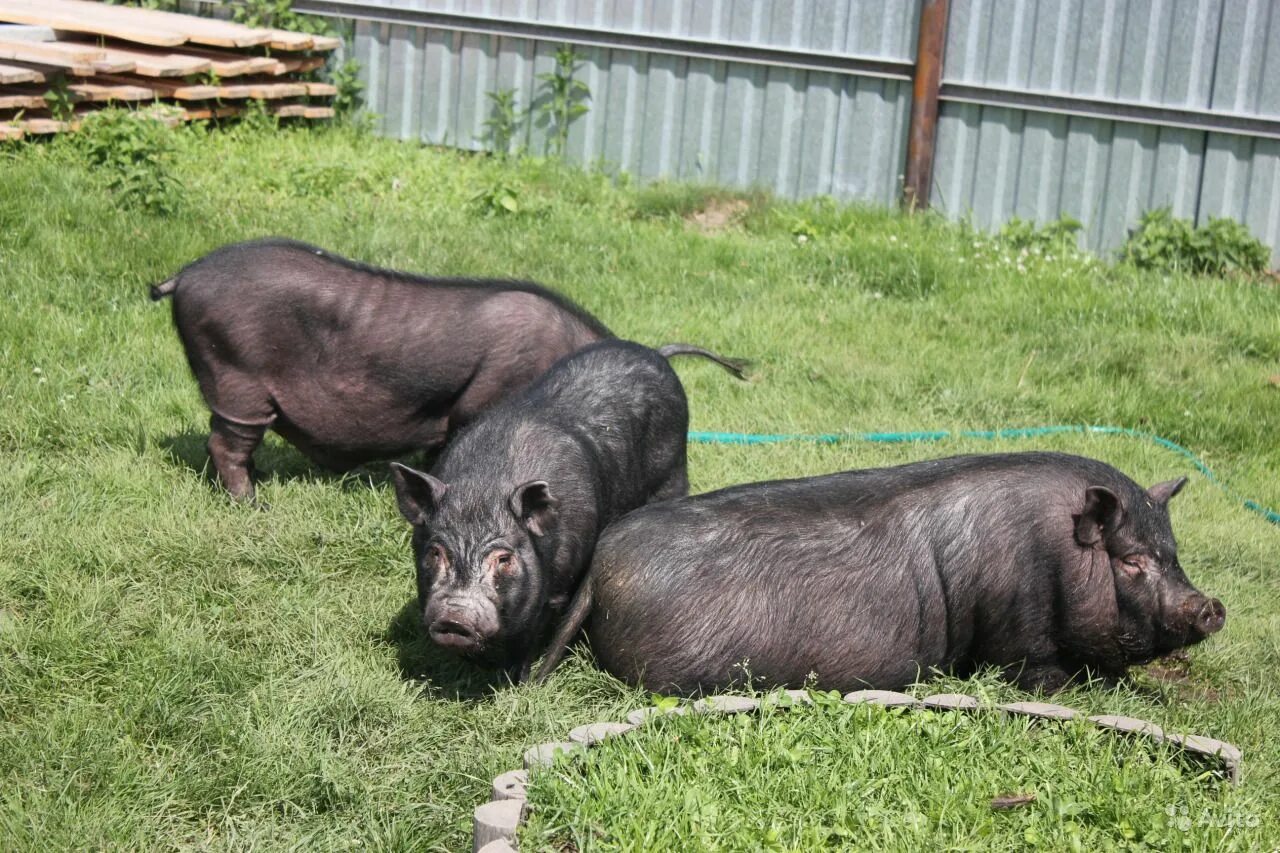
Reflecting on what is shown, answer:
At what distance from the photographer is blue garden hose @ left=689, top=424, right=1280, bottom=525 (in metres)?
6.98

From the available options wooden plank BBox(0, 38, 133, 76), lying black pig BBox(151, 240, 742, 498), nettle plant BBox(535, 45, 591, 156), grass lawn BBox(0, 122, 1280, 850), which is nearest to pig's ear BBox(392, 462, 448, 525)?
grass lawn BBox(0, 122, 1280, 850)

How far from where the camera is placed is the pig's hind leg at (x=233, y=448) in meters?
6.05

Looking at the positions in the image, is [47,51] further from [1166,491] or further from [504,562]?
[1166,491]

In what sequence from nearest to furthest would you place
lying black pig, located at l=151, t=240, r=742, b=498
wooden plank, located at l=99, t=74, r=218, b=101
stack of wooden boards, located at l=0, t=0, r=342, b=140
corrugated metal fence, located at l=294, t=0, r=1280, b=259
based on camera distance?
lying black pig, located at l=151, t=240, r=742, b=498 → corrugated metal fence, located at l=294, t=0, r=1280, b=259 → stack of wooden boards, located at l=0, t=0, r=342, b=140 → wooden plank, located at l=99, t=74, r=218, b=101

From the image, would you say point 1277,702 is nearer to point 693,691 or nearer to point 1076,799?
point 1076,799

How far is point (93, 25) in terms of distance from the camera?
11.2m

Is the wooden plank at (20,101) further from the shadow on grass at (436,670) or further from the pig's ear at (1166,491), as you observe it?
the pig's ear at (1166,491)

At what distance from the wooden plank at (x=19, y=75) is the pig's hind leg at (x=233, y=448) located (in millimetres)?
4986

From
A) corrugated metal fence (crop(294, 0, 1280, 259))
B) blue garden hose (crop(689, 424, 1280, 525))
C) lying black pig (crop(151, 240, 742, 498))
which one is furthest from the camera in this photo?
corrugated metal fence (crop(294, 0, 1280, 259))

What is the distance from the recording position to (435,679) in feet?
15.9

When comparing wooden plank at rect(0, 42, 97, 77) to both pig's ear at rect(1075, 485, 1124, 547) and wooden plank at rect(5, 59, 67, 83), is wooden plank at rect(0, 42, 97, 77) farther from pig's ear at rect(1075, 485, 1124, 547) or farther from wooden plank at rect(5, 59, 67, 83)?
pig's ear at rect(1075, 485, 1124, 547)

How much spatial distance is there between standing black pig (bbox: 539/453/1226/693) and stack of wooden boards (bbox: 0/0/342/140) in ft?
23.3

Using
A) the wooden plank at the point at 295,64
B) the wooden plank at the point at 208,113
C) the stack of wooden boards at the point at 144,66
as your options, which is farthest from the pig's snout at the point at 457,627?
the wooden plank at the point at 295,64

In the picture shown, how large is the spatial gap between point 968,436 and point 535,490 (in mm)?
3225
